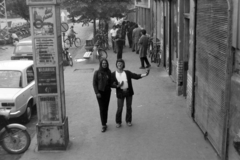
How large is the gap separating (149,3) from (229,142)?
61.1ft

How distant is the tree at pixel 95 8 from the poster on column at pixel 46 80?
659 inches

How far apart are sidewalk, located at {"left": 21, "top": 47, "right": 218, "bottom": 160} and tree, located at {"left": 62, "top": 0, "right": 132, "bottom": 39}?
11.6 metres

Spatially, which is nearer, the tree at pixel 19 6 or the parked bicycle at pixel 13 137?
the parked bicycle at pixel 13 137

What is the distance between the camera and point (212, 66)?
7.73 m

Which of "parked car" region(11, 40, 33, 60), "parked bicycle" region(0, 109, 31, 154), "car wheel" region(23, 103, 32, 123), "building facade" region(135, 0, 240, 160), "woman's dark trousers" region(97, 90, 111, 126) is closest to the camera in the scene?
Answer: "building facade" region(135, 0, 240, 160)

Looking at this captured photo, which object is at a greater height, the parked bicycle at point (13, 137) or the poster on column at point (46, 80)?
the poster on column at point (46, 80)

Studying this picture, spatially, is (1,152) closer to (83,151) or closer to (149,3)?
(83,151)

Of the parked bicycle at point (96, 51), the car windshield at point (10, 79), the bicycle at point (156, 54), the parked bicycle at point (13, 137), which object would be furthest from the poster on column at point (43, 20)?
the parked bicycle at point (96, 51)

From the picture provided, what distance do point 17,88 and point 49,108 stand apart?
2.65 meters

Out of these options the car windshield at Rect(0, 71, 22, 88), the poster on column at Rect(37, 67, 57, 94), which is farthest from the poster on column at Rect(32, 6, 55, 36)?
the car windshield at Rect(0, 71, 22, 88)

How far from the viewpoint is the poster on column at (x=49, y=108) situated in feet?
25.5

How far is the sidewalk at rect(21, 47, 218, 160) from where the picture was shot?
7707 millimetres

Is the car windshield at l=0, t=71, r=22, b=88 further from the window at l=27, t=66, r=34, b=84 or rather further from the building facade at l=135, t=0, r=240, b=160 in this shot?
the building facade at l=135, t=0, r=240, b=160

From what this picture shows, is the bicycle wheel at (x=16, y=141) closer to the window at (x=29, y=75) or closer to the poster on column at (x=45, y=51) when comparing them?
the poster on column at (x=45, y=51)
